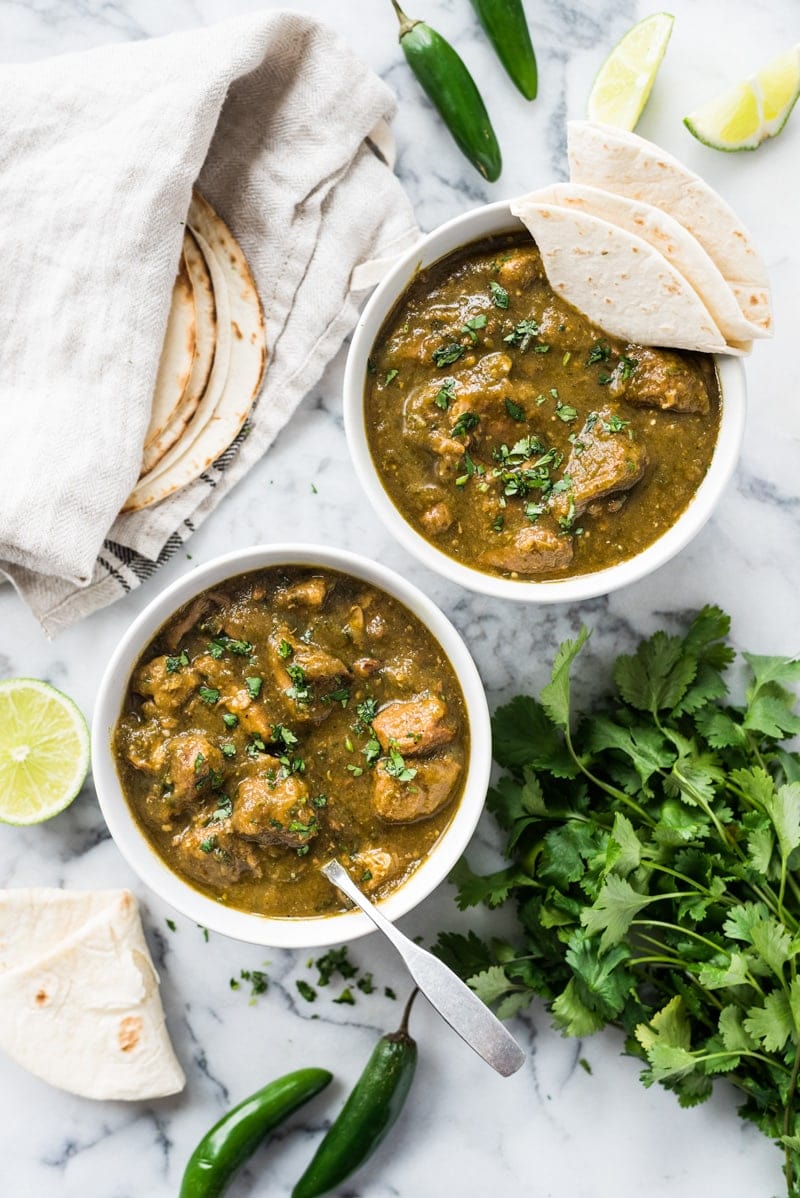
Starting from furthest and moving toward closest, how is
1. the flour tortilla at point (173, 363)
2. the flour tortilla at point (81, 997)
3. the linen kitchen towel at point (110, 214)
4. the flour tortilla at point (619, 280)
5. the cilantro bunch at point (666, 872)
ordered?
the flour tortilla at point (81, 997), the flour tortilla at point (173, 363), the linen kitchen towel at point (110, 214), the cilantro bunch at point (666, 872), the flour tortilla at point (619, 280)

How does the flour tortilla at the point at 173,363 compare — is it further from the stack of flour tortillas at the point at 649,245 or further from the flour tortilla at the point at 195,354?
the stack of flour tortillas at the point at 649,245

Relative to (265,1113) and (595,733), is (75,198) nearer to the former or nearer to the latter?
(595,733)

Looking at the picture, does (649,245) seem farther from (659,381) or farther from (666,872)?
(666,872)

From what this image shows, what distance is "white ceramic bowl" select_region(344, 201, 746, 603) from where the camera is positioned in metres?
3.50

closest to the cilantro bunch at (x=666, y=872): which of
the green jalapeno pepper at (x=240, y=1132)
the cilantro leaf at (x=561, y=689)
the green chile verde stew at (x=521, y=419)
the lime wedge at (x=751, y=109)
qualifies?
the cilantro leaf at (x=561, y=689)

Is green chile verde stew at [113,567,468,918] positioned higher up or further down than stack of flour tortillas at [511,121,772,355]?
further down

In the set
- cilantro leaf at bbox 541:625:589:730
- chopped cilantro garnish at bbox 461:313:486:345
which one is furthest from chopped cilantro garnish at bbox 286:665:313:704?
chopped cilantro garnish at bbox 461:313:486:345

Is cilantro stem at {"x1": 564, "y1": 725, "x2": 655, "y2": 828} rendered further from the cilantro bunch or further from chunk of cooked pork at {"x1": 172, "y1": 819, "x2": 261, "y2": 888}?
chunk of cooked pork at {"x1": 172, "y1": 819, "x2": 261, "y2": 888}

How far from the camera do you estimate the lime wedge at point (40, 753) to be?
411 centimetres

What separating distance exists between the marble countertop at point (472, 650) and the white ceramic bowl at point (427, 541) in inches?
26.8

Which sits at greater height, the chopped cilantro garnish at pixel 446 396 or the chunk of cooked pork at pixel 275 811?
the chopped cilantro garnish at pixel 446 396

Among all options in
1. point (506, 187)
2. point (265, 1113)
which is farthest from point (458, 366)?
point (265, 1113)

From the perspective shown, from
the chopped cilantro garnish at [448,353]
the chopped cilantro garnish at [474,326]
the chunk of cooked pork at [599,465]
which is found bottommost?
the chunk of cooked pork at [599,465]

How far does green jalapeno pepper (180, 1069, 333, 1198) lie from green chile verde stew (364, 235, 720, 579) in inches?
87.4
